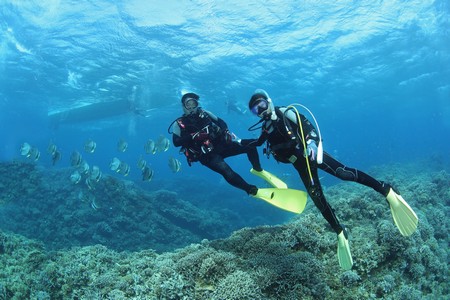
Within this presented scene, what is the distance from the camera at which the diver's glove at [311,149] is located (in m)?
5.25

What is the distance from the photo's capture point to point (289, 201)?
5.83m

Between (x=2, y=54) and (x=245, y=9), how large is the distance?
20.6 metres

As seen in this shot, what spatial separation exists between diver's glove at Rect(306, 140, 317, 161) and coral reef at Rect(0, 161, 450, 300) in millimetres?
1645

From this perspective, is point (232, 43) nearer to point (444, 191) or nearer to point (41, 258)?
point (444, 191)

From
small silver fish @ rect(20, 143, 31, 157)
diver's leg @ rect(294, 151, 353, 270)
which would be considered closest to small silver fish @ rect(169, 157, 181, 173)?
diver's leg @ rect(294, 151, 353, 270)

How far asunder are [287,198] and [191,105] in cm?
308

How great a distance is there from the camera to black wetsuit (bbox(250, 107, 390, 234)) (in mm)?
5371

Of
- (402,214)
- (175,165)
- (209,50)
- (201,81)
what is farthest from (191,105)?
(201,81)

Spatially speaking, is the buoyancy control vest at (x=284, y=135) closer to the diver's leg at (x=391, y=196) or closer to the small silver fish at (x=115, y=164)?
the diver's leg at (x=391, y=196)

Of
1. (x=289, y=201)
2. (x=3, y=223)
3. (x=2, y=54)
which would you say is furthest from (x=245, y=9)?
(x=2, y=54)

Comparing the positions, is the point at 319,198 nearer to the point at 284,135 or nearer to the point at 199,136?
the point at 284,135

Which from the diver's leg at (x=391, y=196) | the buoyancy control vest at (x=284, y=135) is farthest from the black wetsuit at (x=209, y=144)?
the diver's leg at (x=391, y=196)

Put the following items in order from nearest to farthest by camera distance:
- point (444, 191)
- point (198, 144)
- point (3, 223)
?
point (198, 144)
point (444, 191)
point (3, 223)

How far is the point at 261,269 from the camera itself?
481cm
